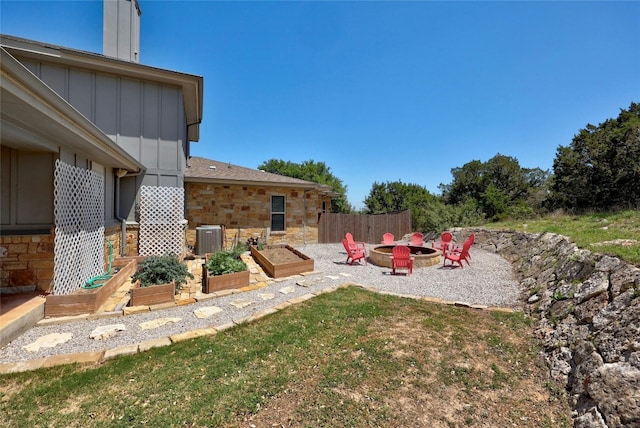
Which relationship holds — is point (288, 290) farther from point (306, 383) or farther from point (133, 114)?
point (133, 114)

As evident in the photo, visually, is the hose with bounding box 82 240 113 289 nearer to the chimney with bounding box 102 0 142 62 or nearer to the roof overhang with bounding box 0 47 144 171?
the roof overhang with bounding box 0 47 144 171

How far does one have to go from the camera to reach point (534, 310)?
460 centimetres

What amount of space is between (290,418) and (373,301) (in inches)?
125

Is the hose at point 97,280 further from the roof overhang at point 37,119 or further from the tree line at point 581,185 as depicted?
the tree line at point 581,185

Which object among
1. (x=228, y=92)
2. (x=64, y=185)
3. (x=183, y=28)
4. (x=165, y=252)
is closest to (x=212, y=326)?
(x=64, y=185)

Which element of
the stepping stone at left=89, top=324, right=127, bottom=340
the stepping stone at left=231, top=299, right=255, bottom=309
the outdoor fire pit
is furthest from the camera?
the outdoor fire pit

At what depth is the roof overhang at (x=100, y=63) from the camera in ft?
23.7

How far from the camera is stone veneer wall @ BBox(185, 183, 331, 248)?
1056cm

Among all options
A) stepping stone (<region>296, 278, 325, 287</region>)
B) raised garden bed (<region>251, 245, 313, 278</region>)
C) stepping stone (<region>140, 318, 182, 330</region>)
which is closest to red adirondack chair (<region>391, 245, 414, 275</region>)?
stepping stone (<region>296, 278, 325, 287</region>)

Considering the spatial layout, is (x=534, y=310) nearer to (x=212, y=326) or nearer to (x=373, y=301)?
(x=373, y=301)

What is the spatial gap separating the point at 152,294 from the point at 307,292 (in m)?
2.93

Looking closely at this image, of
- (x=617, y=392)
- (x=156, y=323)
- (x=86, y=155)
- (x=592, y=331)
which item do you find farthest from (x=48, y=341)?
(x=592, y=331)

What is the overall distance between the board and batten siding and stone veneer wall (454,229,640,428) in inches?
395

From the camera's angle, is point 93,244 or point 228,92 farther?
point 228,92
